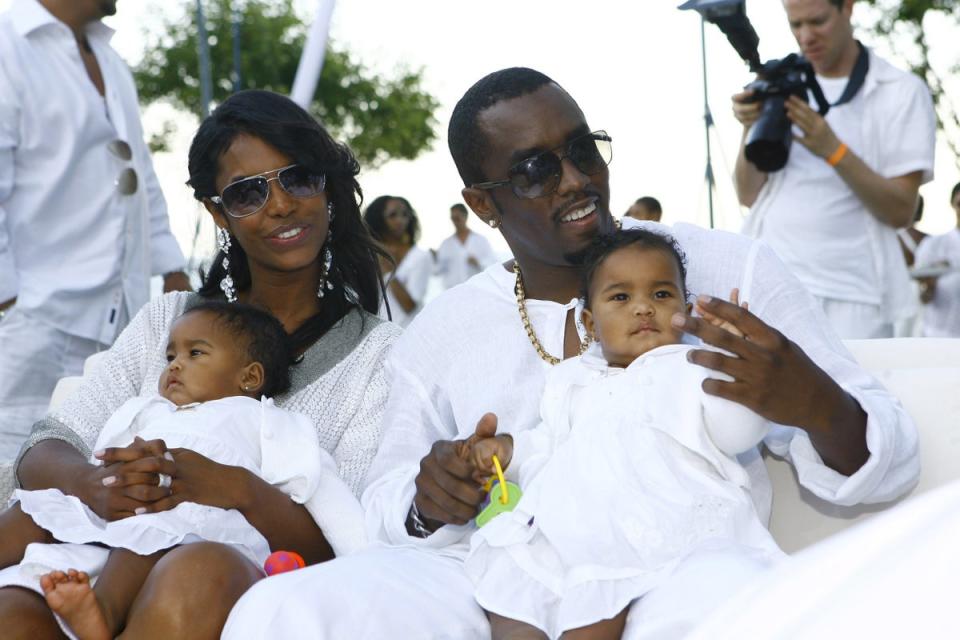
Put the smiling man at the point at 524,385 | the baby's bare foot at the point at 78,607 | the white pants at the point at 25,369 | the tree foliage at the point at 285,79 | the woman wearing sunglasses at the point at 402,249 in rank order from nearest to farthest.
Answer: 1. the smiling man at the point at 524,385
2. the baby's bare foot at the point at 78,607
3. the white pants at the point at 25,369
4. the woman wearing sunglasses at the point at 402,249
5. the tree foliage at the point at 285,79

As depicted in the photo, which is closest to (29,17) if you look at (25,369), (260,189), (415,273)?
(25,369)

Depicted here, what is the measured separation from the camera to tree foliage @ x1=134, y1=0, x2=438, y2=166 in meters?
30.2

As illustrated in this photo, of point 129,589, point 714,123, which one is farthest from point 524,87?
point 714,123

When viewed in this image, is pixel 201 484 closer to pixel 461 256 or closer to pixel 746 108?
pixel 746 108

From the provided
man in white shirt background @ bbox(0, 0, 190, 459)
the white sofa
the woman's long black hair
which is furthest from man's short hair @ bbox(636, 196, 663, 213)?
the white sofa

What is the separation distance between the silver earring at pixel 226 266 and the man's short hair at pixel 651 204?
8.94 meters

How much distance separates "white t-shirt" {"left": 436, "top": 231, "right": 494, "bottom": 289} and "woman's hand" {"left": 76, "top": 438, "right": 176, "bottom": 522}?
498 inches

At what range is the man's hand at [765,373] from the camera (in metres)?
2.61

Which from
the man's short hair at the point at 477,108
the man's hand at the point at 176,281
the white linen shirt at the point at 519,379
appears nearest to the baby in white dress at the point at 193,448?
the white linen shirt at the point at 519,379

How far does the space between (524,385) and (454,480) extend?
16.3 inches

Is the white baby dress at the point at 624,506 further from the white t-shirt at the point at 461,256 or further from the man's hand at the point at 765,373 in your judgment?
the white t-shirt at the point at 461,256

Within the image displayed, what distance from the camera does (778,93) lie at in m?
5.29

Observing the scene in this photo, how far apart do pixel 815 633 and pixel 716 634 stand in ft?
0.32

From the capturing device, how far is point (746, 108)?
541cm
